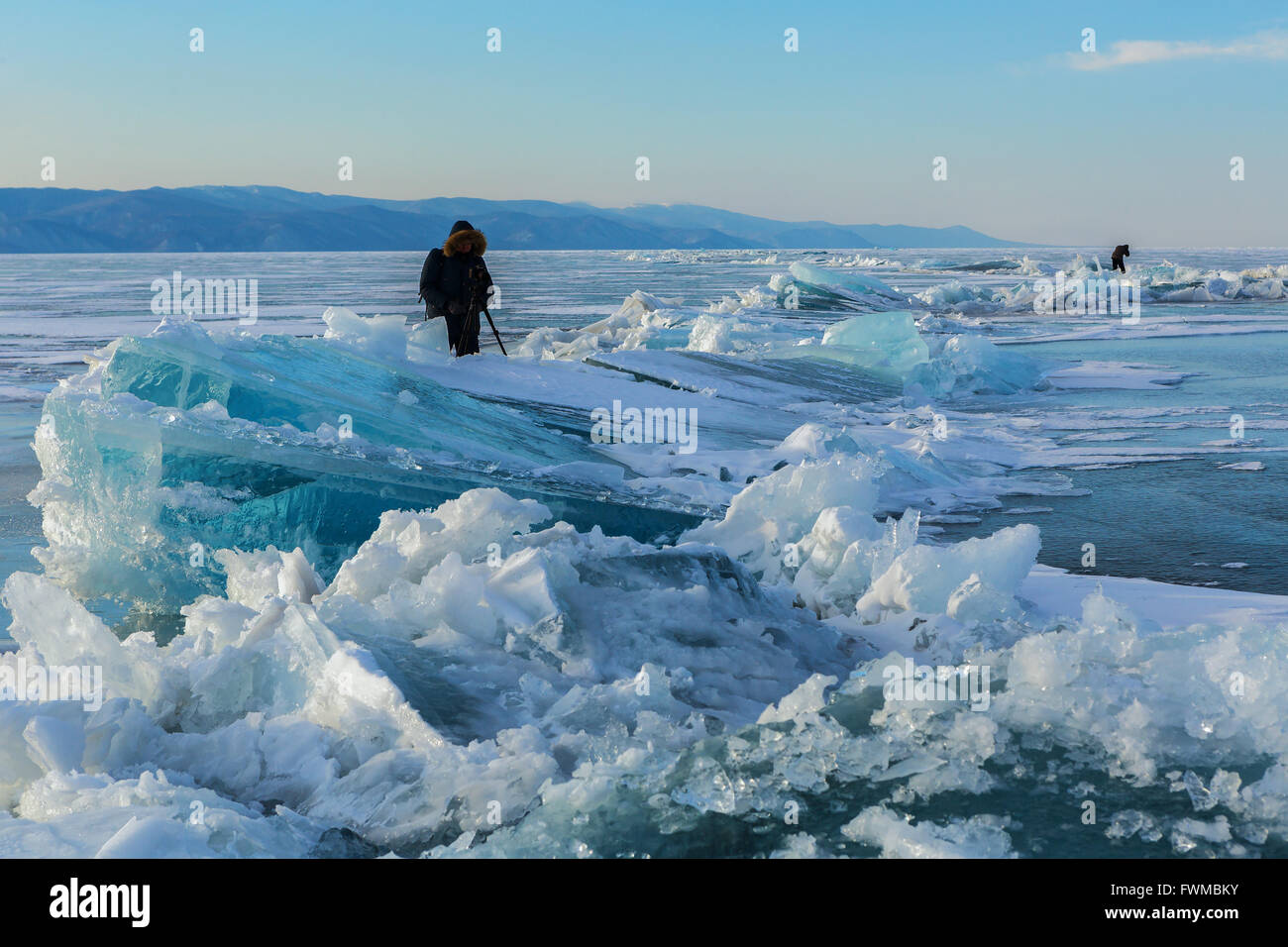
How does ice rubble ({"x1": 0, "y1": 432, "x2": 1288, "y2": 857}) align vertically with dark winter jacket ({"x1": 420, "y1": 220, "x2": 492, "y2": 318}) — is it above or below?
below

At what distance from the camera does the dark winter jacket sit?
812 centimetres

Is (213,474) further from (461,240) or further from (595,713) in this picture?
(461,240)

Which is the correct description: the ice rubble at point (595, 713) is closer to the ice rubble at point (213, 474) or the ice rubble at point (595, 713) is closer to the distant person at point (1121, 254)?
the ice rubble at point (213, 474)

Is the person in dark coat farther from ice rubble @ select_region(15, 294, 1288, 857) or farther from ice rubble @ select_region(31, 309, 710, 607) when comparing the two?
ice rubble @ select_region(15, 294, 1288, 857)

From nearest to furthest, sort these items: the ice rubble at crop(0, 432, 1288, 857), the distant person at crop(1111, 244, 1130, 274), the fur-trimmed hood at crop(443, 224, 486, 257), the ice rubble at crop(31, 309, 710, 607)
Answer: the ice rubble at crop(0, 432, 1288, 857) < the ice rubble at crop(31, 309, 710, 607) < the fur-trimmed hood at crop(443, 224, 486, 257) < the distant person at crop(1111, 244, 1130, 274)

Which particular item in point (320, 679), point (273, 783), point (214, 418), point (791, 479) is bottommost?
point (273, 783)

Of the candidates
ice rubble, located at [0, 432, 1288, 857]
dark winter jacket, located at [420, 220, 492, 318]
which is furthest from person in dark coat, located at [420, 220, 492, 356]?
ice rubble, located at [0, 432, 1288, 857]

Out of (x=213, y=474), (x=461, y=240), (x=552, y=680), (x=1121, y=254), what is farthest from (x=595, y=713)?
(x=1121, y=254)

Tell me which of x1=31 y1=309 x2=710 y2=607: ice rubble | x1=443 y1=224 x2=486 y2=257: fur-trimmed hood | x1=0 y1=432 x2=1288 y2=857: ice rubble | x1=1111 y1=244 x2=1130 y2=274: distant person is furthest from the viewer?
x1=1111 y1=244 x2=1130 y2=274: distant person

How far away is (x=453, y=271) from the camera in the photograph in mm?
8227

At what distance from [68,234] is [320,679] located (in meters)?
181
